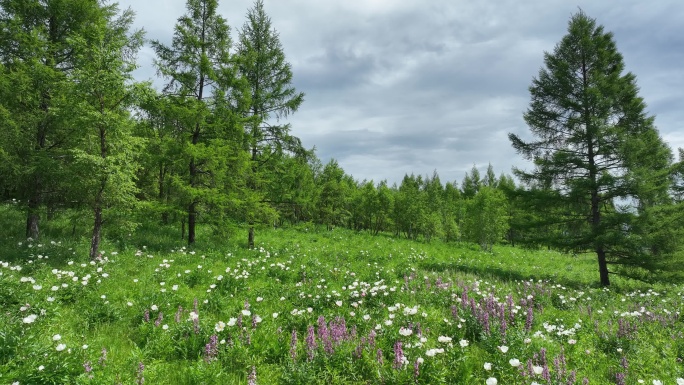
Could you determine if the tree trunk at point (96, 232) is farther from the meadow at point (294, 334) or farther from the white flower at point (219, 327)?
the white flower at point (219, 327)

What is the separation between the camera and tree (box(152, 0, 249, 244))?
1409 cm

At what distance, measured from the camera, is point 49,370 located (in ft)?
12.5

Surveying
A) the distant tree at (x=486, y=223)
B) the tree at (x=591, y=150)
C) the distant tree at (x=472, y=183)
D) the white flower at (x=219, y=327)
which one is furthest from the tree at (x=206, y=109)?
the distant tree at (x=472, y=183)

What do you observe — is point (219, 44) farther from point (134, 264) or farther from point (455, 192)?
point (455, 192)

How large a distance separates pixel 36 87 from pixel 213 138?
6.57 meters

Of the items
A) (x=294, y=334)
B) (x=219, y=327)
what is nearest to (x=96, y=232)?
(x=219, y=327)

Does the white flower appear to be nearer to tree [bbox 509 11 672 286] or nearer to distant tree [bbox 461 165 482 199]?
tree [bbox 509 11 672 286]

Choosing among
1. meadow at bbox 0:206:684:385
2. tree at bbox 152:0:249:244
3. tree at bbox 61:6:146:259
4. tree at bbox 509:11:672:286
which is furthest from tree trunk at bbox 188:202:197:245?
tree at bbox 509:11:672:286

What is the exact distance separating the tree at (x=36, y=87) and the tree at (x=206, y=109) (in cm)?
339

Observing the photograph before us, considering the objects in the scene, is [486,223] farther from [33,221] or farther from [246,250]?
[33,221]

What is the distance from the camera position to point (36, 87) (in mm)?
12203

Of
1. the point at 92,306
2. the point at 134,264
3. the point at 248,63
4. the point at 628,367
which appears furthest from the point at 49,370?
the point at 248,63

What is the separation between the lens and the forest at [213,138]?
10695mm

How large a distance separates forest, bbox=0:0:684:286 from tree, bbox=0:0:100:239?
0.06 m
